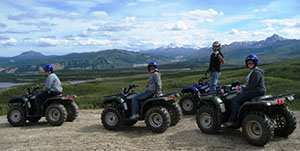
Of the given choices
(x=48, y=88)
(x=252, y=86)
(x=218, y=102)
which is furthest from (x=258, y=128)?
(x=48, y=88)

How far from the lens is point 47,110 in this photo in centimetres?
1140

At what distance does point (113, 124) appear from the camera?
10.2 metres

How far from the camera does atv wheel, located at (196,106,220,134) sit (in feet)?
27.7

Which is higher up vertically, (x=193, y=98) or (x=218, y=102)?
(x=218, y=102)

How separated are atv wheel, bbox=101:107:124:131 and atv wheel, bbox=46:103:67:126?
1.99 m

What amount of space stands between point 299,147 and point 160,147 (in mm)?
3592

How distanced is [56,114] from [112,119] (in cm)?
277

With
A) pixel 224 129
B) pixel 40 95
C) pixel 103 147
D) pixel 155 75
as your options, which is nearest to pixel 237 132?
pixel 224 129

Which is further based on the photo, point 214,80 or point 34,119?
point 34,119

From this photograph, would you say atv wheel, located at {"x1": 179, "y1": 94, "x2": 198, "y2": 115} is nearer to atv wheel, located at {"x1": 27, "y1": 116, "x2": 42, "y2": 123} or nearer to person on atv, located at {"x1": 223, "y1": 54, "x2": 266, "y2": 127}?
person on atv, located at {"x1": 223, "y1": 54, "x2": 266, "y2": 127}

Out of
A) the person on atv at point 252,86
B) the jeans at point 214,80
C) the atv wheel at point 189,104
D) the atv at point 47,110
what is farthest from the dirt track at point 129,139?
the jeans at point 214,80

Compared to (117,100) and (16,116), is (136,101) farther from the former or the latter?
(16,116)

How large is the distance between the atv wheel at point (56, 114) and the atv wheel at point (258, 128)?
7088 mm

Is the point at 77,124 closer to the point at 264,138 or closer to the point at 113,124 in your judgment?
Result: the point at 113,124
